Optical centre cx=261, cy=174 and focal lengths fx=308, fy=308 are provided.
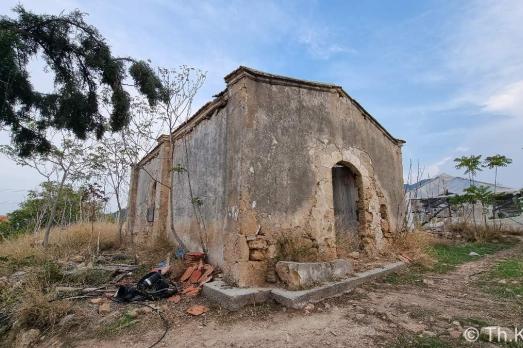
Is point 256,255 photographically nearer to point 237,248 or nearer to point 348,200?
point 237,248

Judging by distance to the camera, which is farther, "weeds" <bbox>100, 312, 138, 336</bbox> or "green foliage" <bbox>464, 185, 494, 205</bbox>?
"green foliage" <bbox>464, 185, 494, 205</bbox>

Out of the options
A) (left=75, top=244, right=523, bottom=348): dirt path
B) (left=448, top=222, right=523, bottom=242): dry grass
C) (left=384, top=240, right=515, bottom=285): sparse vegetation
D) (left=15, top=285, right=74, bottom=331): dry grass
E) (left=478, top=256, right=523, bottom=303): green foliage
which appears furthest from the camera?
(left=448, top=222, right=523, bottom=242): dry grass

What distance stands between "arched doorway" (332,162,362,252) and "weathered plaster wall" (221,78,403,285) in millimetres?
164

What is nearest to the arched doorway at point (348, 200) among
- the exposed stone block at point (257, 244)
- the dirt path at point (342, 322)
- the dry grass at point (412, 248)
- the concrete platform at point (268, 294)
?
the dry grass at point (412, 248)

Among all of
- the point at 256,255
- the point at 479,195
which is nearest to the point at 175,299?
the point at 256,255

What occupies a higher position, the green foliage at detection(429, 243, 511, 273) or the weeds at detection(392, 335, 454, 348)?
the green foliage at detection(429, 243, 511, 273)

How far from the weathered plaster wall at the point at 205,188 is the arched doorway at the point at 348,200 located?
2.76 metres

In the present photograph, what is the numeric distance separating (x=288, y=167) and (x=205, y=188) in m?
1.76

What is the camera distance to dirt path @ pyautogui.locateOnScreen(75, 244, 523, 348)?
3.22 metres

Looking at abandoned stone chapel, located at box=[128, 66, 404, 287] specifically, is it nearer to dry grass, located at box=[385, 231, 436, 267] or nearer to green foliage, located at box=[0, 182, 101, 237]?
dry grass, located at box=[385, 231, 436, 267]

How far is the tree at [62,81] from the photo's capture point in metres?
4.92

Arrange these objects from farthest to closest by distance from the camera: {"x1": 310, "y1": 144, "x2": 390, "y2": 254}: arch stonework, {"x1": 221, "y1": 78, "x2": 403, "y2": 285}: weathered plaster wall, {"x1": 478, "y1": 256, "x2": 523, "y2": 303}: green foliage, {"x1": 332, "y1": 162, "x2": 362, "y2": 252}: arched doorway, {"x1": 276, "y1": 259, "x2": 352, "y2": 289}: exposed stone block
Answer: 1. {"x1": 332, "y1": 162, "x2": 362, "y2": 252}: arched doorway
2. {"x1": 310, "y1": 144, "x2": 390, "y2": 254}: arch stonework
3. {"x1": 221, "y1": 78, "x2": 403, "y2": 285}: weathered plaster wall
4. {"x1": 478, "y1": 256, "x2": 523, "y2": 303}: green foliage
5. {"x1": 276, "y1": 259, "x2": 352, "y2": 289}: exposed stone block

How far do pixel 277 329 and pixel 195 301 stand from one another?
1.48 m

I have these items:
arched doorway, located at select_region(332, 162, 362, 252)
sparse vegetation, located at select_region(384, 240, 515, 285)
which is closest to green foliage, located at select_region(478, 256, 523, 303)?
Answer: sparse vegetation, located at select_region(384, 240, 515, 285)
